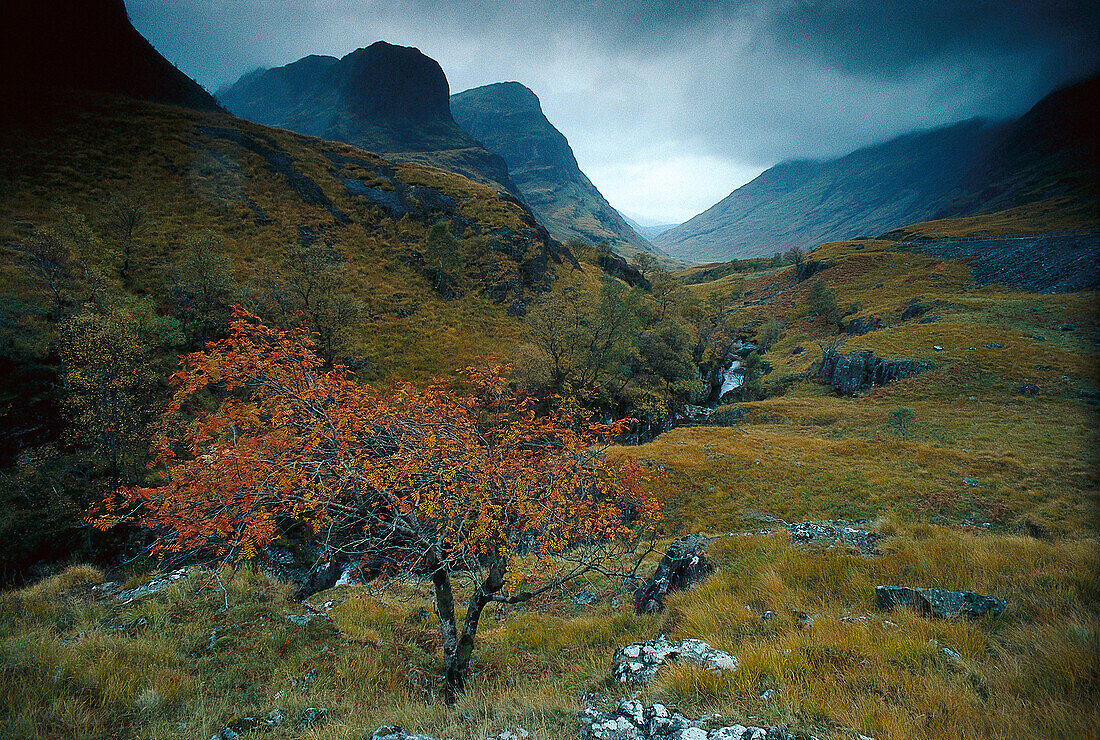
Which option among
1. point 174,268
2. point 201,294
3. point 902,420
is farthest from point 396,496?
point 174,268

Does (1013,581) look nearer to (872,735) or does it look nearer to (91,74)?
(872,735)

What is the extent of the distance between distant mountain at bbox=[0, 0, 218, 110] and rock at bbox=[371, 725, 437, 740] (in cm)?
8357

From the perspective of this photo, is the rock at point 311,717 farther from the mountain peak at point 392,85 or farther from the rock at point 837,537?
the mountain peak at point 392,85

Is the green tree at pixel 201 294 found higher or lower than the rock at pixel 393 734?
higher

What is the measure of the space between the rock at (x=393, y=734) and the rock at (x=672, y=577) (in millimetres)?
5320

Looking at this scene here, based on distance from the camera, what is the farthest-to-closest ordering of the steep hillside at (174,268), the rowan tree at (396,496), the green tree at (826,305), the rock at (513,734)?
the green tree at (826,305) → the steep hillside at (174,268) → the rowan tree at (396,496) → the rock at (513,734)

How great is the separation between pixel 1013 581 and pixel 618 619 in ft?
21.7

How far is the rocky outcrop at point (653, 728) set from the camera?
11.9ft

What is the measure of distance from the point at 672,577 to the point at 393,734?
6.54m

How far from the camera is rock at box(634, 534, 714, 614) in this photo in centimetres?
852

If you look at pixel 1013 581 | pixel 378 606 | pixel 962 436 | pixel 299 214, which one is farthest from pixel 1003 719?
pixel 299 214

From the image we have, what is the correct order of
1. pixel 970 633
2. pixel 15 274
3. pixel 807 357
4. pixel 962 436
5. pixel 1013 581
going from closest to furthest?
pixel 970 633 → pixel 1013 581 → pixel 15 274 → pixel 962 436 → pixel 807 357

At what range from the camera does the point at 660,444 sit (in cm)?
2792

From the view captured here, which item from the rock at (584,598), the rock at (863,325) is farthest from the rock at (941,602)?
the rock at (863,325)
